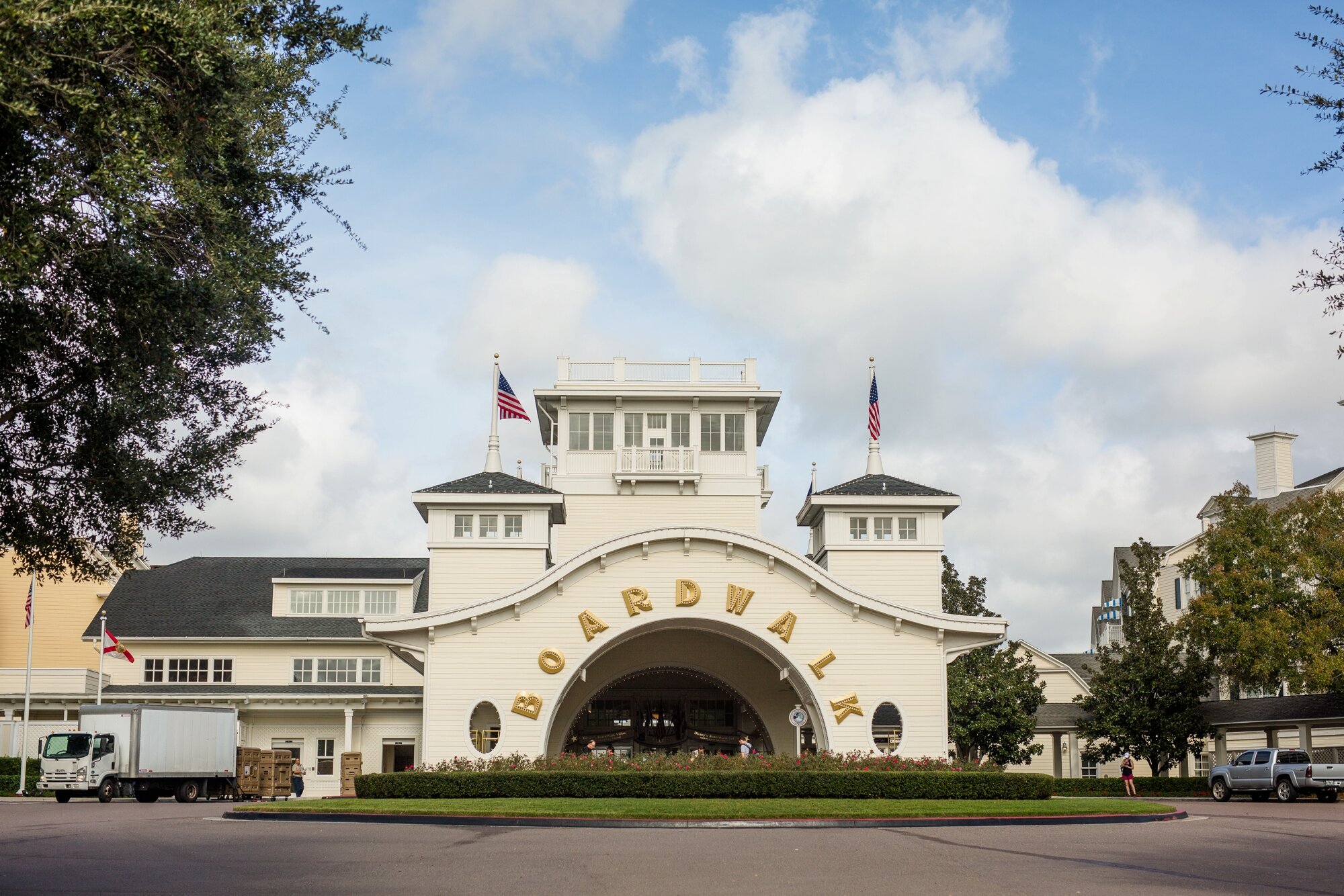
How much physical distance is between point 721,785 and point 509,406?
18360 mm

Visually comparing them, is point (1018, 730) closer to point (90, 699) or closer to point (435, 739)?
point (435, 739)

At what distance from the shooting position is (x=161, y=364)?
13664mm

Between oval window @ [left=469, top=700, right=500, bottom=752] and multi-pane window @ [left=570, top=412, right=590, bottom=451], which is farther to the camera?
multi-pane window @ [left=570, top=412, right=590, bottom=451]

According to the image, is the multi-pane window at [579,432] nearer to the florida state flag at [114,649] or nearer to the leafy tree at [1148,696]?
the florida state flag at [114,649]

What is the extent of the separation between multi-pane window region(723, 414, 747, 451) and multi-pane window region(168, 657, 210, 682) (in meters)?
23.0

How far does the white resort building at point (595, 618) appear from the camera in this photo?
117 feet

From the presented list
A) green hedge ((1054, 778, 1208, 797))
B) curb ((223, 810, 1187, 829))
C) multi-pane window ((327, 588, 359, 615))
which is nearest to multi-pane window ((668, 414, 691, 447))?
multi-pane window ((327, 588, 359, 615))

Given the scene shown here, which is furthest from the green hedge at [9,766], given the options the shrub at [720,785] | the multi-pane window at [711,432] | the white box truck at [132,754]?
the multi-pane window at [711,432]

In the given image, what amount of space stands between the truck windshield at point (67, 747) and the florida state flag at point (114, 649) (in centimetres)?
749

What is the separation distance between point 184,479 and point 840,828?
46.4 feet

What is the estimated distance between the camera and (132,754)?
126 ft

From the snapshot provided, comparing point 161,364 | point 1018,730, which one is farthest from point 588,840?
point 1018,730

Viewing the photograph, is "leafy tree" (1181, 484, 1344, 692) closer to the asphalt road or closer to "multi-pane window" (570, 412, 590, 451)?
the asphalt road

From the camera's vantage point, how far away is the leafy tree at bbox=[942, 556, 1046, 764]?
159 ft
